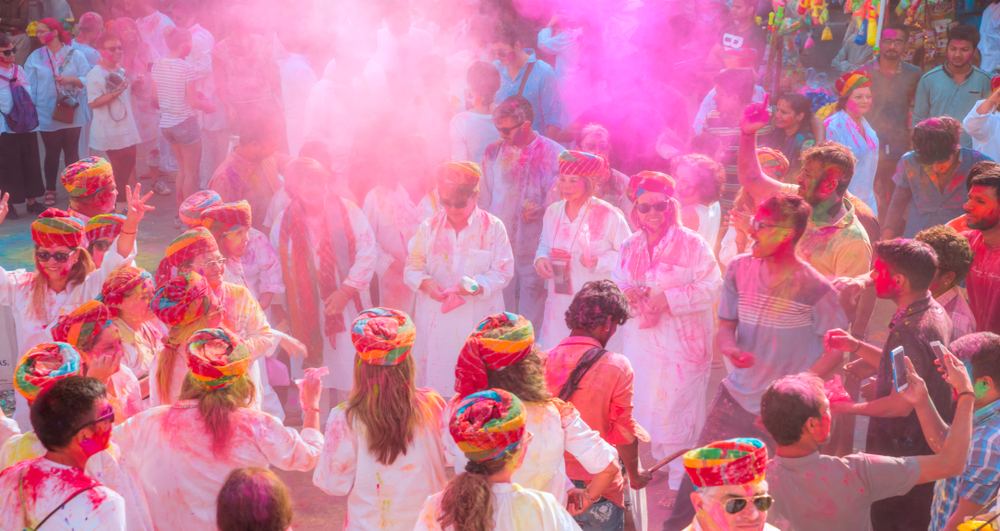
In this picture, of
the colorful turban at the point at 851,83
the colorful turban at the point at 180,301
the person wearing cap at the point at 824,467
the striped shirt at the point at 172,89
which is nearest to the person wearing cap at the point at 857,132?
the colorful turban at the point at 851,83

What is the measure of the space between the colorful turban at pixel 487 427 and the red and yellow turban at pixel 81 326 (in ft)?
5.63

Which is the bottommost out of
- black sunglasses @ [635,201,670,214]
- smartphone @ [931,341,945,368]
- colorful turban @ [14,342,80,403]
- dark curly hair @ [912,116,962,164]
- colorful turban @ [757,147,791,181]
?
smartphone @ [931,341,945,368]

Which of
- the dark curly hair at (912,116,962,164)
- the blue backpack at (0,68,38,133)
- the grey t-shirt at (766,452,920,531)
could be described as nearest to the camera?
the grey t-shirt at (766,452,920,531)

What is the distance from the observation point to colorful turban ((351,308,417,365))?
2.60 metres

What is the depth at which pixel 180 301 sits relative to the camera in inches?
124

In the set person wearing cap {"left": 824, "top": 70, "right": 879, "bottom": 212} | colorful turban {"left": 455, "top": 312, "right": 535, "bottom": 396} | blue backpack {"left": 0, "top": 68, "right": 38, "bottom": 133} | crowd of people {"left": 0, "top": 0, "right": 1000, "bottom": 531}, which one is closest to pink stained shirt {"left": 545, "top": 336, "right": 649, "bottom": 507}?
crowd of people {"left": 0, "top": 0, "right": 1000, "bottom": 531}

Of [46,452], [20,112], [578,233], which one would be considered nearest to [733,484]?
[46,452]

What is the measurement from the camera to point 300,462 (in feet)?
9.01

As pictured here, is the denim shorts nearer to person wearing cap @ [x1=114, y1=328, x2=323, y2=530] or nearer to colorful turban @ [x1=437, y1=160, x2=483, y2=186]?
colorful turban @ [x1=437, y1=160, x2=483, y2=186]

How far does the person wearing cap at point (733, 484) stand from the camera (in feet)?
6.83

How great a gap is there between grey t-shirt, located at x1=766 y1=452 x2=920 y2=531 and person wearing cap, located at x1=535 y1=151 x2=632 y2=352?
2.32 meters

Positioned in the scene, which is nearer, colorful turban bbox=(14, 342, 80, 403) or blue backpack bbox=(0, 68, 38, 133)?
colorful turban bbox=(14, 342, 80, 403)

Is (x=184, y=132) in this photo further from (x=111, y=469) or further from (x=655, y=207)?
(x=111, y=469)

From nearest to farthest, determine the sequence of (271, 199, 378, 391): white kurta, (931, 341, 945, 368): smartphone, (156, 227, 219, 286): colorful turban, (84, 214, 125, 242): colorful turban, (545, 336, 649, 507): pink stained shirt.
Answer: (931, 341, 945, 368): smartphone, (545, 336, 649, 507): pink stained shirt, (156, 227, 219, 286): colorful turban, (84, 214, 125, 242): colorful turban, (271, 199, 378, 391): white kurta
